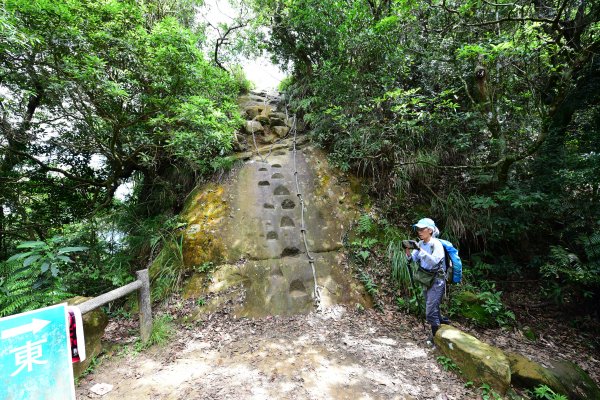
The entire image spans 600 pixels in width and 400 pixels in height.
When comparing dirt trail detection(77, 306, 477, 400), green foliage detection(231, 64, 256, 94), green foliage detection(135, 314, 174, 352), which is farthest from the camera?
green foliage detection(231, 64, 256, 94)

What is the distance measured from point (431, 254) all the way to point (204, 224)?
13.7ft

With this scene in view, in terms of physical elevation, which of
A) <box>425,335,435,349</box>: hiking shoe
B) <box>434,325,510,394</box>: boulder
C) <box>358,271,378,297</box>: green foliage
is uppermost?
<box>358,271,378,297</box>: green foliage

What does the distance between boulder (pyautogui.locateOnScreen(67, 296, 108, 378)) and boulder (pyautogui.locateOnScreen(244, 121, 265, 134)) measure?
6.30 metres

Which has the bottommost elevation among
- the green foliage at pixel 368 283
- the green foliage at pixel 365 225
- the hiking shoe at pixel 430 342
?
the hiking shoe at pixel 430 342

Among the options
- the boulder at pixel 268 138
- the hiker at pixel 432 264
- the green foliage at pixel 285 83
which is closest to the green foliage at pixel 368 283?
the hiker at pixel 432 264

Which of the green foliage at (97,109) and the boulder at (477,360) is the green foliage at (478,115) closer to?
the boulder at (477,360)

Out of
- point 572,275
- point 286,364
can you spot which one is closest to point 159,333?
point 286,364

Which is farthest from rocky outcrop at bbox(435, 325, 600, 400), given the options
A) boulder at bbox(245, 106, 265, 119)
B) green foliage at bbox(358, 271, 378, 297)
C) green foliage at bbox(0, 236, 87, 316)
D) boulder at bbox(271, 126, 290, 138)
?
boulder at bbox(245, 106, 265, 119)

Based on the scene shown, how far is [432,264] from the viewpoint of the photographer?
370cm

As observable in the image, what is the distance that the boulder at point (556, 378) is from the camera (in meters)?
3.17

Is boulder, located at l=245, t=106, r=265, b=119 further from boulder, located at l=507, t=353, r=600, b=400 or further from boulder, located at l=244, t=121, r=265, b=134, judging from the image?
boulder, located at l=507, t=353, r=600, b=400

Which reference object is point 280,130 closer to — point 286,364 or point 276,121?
point 276,121

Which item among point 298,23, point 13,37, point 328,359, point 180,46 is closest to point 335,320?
point 328,359

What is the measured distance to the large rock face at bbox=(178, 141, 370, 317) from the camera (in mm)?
4766
